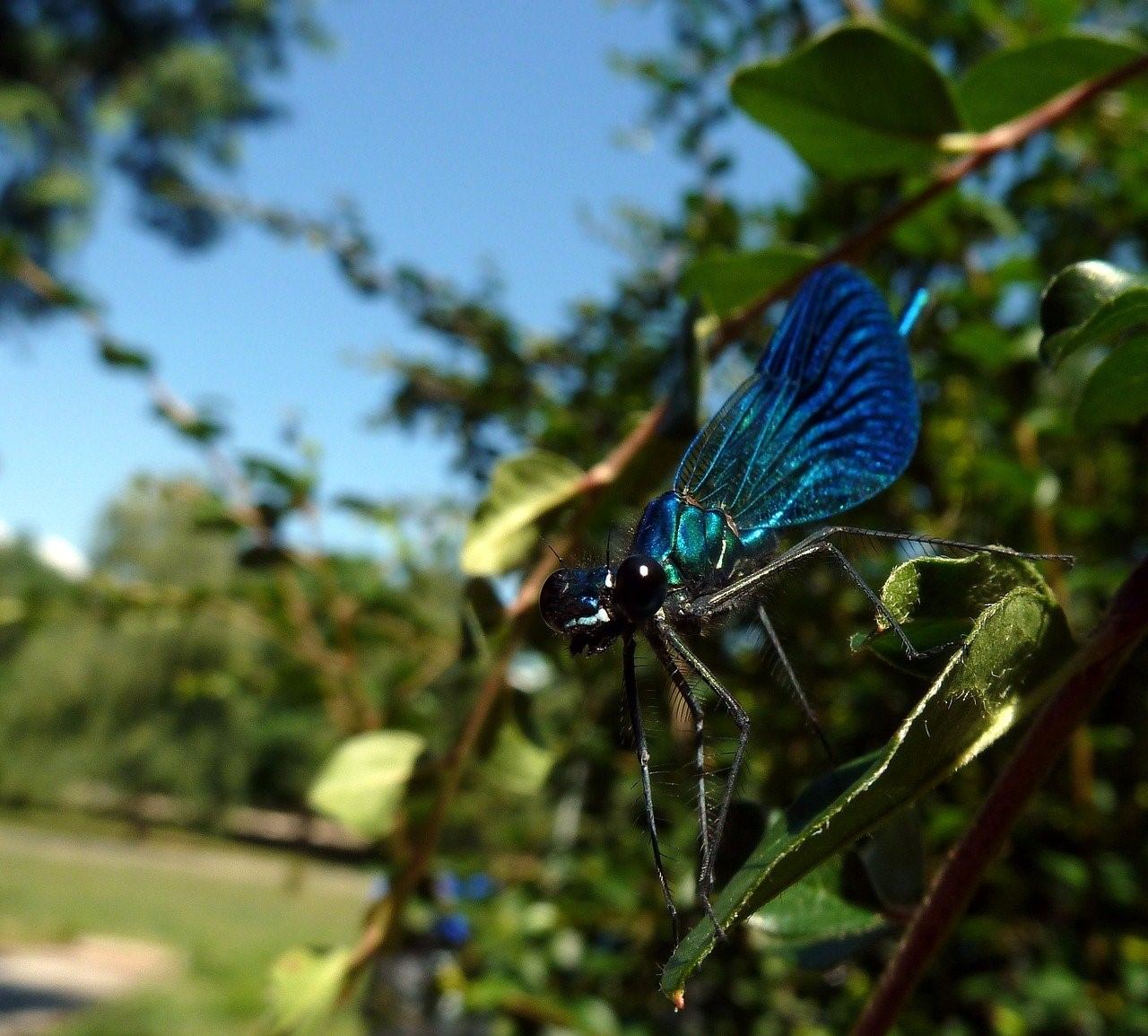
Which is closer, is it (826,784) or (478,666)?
(826,784)

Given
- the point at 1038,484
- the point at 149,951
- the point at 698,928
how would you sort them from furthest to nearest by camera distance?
the point at 149,951
the point at 1038,484
the point at 698,928

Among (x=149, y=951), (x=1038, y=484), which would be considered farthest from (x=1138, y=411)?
(x=149, y=951)

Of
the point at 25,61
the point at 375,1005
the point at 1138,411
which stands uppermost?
the point at 25,61

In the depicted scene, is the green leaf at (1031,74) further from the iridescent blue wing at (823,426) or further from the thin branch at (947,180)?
the iridescent blue wing at (823,426)

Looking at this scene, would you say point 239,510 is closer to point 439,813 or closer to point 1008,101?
point 439,813

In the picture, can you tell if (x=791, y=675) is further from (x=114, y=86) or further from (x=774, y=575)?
(x=114, y=86)

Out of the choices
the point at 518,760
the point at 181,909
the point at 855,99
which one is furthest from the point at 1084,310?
the point at 181,909

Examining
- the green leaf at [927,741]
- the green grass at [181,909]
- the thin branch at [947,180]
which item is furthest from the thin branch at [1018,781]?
the green grass at [181,909]
